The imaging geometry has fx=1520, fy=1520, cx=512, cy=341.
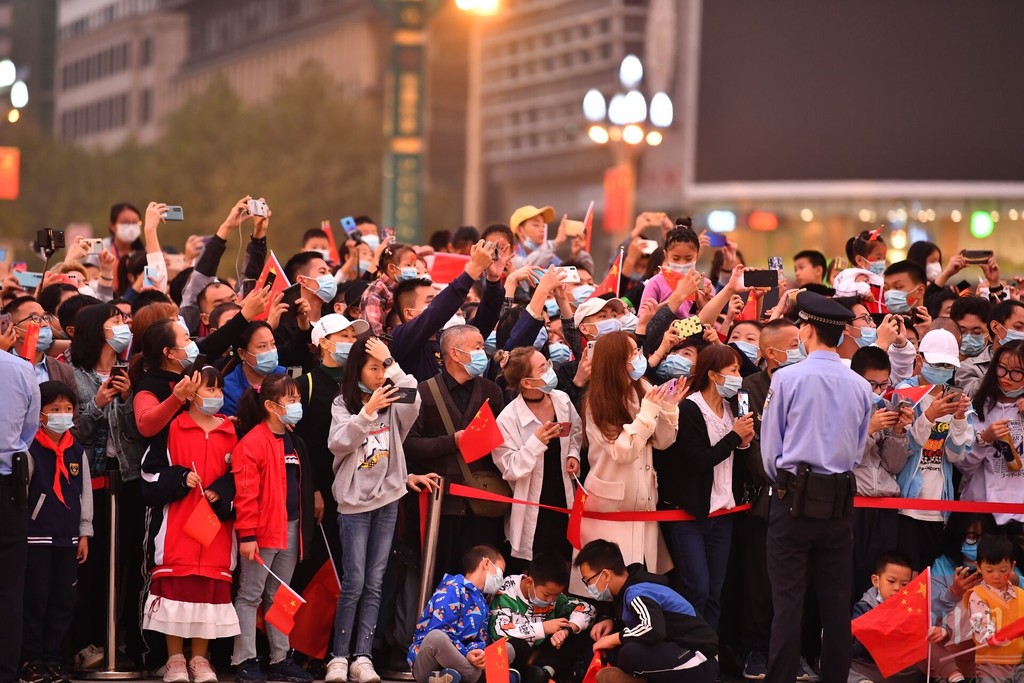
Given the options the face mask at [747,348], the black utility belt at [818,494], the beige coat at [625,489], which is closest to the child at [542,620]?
the beige coat at [625,489]

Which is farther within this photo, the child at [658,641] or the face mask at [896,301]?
the face mask at [896,301]

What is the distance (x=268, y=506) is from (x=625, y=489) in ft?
7.35

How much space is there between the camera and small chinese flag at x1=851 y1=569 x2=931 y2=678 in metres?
9.44

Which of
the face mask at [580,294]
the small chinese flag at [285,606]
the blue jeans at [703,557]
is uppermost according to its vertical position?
the face mask at [580,294]

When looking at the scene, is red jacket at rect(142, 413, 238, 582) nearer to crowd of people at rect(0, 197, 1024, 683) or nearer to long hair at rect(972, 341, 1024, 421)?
crowd of people at rect(0, 197, 1024, 683)

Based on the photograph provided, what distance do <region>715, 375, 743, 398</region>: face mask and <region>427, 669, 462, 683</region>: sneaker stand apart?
2.53m

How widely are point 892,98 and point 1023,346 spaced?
6020 cm

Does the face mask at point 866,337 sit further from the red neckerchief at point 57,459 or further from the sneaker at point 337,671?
the red neckerchief at point 57,459

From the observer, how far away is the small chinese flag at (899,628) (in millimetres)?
9438

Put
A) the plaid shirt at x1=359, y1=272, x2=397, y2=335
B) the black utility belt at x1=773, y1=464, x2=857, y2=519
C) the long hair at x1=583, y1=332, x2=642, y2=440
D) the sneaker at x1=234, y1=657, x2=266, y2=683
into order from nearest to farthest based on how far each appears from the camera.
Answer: the black utility belt at x1=773, y1=464, x2=857, y2=519 → the sneaker at x1=234, y1=657, x2=266, y2=683 → the long hair at x1=583, y1=332, x2=642, y2=440 → the plaid shirt at x1=359, y1=272, x2=397, y2=335

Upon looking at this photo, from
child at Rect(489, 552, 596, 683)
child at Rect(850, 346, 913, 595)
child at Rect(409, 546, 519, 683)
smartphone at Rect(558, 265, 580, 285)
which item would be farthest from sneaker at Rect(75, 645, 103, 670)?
child at Rect(850, 346, 913, 595)

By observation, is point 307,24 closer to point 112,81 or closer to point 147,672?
point 112,81

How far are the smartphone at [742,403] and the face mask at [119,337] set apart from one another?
3955 millimetres

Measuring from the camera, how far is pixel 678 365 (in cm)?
1016
